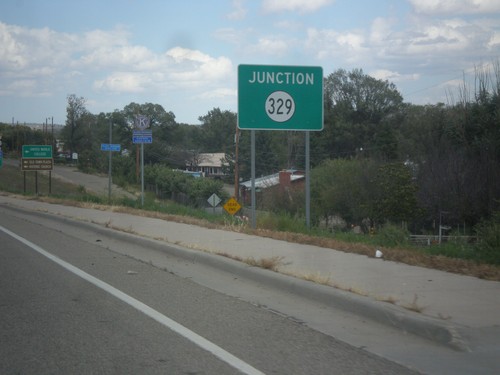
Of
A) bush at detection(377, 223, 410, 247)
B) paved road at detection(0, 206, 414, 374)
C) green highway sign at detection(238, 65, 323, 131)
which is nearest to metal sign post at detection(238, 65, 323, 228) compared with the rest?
green highway sign at detection(238, 65, 323, 131)

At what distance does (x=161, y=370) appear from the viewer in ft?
18.4

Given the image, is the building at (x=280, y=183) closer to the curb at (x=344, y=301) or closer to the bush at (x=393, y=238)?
the bush at (x=393, y=238)

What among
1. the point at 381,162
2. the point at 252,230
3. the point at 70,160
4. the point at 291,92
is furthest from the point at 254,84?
the point at 70,160

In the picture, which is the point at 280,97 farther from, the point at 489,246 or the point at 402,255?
the point at 489,246

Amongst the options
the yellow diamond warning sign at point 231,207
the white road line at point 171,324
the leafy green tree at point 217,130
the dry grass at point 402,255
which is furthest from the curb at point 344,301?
the leafy green tree at point 217,130

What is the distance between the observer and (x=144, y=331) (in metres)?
6.95

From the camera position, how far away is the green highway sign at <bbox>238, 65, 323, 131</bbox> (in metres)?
15.1

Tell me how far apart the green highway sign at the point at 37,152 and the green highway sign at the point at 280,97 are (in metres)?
31.9

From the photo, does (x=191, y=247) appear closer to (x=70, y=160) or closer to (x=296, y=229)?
(x=296, y=229)

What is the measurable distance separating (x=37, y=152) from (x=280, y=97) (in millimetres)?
32672

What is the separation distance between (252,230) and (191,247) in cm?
276

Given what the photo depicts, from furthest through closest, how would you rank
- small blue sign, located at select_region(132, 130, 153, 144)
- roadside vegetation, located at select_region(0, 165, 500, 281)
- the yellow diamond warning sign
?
small blue sign, located at select_region(132, 130, 153, 144)
the yellow diamond warning sign
roadside vegetation, located at select_region(0, 165, 500, 281)

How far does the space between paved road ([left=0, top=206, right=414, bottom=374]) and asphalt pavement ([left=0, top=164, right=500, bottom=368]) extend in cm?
89

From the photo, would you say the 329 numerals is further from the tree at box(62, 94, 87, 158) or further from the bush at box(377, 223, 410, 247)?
the tree at box(62, 94, 87, 158)
